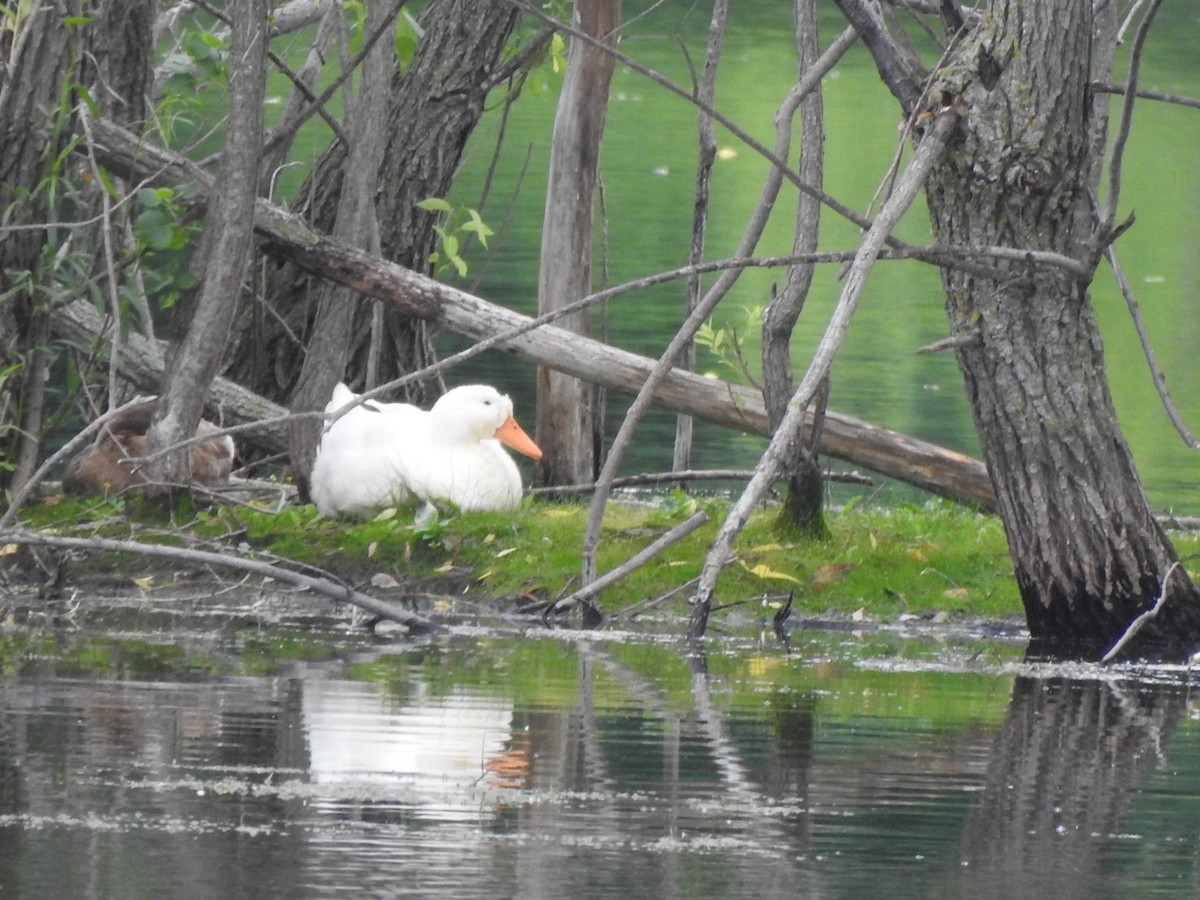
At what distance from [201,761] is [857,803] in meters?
1.48

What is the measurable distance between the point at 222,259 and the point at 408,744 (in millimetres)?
3460

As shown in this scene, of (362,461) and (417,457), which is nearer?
(362,461)

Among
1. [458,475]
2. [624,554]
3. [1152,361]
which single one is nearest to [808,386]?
[1152,361]

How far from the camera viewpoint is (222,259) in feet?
28.7

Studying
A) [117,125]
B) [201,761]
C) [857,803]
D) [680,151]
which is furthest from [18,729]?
[680,151]

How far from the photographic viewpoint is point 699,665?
7355 mm

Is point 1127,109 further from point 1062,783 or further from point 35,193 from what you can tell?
point 35,193

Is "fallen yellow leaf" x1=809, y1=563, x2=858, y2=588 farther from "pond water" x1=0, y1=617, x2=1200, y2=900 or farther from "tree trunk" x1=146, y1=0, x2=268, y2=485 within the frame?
"tree trunk" x1=146, y1=0, x2=268, y2=485

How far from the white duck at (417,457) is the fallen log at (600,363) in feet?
1.10

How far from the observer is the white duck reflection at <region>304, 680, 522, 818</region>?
204 inches

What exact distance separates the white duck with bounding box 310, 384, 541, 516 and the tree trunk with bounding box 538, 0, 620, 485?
1441 mm

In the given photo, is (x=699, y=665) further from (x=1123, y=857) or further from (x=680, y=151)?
(x=680, y=151)

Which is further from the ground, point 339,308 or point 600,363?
point 339,308

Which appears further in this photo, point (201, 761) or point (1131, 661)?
point (1131, 661)
